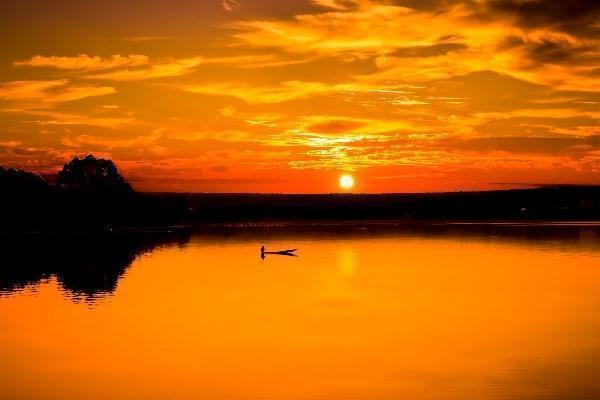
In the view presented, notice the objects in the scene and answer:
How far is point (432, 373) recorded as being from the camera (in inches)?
1400

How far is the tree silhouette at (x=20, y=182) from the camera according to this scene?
15900 cm

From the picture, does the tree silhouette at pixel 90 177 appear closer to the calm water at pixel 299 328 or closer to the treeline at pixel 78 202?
the treeline at pixel 78 202

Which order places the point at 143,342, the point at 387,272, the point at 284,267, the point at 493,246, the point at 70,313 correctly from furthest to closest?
the point at 493,246 < the point at 284,267 < the point at 387,272 < the point at 70,313 < the point at 143,342

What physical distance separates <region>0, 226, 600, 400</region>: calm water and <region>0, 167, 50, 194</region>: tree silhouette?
6983cm

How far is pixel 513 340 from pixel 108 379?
2198 cm

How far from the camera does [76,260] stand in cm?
9138

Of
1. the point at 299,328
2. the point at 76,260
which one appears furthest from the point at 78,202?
the point at 299,328

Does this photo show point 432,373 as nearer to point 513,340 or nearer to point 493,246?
point 513,340

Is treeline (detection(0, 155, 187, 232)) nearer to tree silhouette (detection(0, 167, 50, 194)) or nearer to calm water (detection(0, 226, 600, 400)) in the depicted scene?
tree silhouette (detection(0, 167, 50, 194))

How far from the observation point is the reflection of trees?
229 feet

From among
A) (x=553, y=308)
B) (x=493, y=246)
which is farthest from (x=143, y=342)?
(x=493, y=246)

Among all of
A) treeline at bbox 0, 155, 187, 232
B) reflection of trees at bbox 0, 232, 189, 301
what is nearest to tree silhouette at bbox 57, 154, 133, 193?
treeline at bbox 0, 155, 187, 232

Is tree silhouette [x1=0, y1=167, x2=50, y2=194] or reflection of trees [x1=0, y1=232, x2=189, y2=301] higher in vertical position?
tree silhouette [x1=0, y1=167, x2=50, y2=194]

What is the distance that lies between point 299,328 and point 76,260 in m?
51.2
